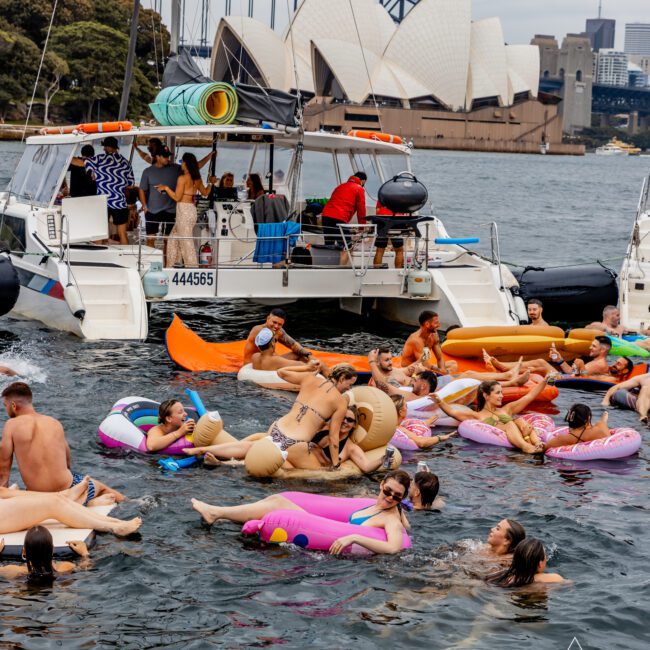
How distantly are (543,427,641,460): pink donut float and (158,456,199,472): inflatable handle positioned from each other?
13.2ft

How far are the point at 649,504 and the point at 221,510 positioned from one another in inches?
168

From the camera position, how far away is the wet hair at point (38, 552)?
857 cm

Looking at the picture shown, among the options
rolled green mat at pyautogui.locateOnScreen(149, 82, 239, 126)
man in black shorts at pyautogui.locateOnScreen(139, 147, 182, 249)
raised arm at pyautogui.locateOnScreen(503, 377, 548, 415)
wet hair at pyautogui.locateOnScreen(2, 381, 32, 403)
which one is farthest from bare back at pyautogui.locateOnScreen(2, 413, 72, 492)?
rolled green mat at pyautogui.locateOnScreen(149, 82, 239, 126)

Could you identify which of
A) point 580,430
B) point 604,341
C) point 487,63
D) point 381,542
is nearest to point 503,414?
point 580,430

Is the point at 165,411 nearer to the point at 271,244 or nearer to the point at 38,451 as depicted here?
the point at 38,451

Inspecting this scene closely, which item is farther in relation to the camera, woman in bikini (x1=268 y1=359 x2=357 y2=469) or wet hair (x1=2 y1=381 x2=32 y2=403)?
woman in bikini (x1=268 y1=359 x2=357 y2=469)

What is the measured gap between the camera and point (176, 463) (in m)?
11.4

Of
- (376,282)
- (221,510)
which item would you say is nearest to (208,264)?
(376,282)

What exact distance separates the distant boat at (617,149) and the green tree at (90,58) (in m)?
113

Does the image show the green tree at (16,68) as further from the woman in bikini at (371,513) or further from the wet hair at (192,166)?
the woman in bikini at (371,513)

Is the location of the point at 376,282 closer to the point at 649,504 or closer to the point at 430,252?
the point at 430,252

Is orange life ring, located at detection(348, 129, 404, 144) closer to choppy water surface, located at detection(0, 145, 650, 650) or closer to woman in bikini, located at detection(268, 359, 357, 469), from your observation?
choppy water surface, located at detection(0, 145, 650, 650)

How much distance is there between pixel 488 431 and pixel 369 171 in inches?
344

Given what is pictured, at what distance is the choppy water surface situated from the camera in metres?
8.07
